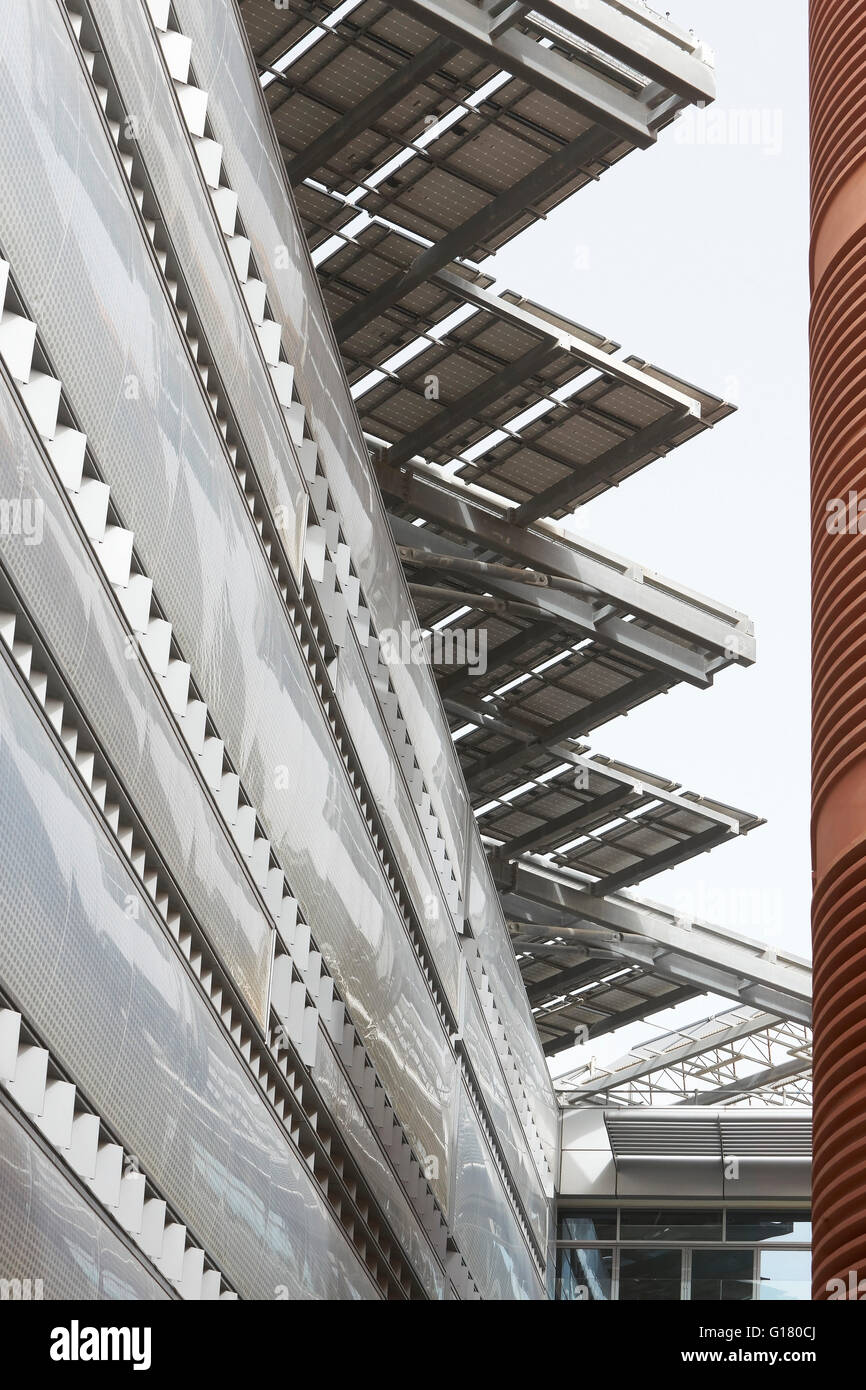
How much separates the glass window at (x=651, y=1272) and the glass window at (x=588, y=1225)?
0.51 m

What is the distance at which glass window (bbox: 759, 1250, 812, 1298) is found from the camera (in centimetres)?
3531

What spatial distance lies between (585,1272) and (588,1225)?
3.01 ft

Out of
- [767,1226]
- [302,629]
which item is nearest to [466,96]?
[302,629]

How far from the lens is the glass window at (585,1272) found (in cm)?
3603

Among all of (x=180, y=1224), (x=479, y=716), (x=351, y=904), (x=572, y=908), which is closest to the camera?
(x=180, y=1224)

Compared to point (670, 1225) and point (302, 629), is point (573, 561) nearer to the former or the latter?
point (302, 629)

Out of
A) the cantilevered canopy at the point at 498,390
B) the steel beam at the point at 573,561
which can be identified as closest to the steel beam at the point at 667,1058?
the steel beam at the point at 573,561

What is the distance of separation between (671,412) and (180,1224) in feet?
45.5

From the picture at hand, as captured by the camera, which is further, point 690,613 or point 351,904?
point 690,613

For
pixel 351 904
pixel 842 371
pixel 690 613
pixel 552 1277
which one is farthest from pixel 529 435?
pixel 552 1277

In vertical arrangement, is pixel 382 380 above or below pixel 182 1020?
above

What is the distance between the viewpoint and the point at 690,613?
2656 cm
